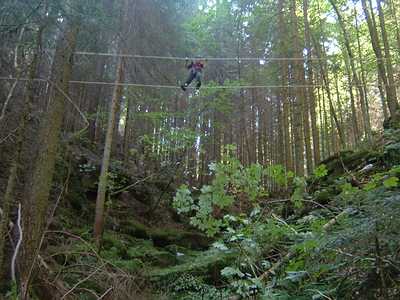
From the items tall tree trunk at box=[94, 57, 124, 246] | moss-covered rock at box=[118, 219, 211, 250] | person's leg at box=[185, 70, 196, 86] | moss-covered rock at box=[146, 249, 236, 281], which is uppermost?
person's leg at box=[185, 70, 196, 86]

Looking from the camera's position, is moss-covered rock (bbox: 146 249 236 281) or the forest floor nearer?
the forest floor

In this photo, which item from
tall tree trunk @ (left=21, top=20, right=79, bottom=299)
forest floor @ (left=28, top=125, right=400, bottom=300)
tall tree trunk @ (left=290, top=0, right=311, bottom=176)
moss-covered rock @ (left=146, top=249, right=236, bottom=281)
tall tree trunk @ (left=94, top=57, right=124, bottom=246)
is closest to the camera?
forest floor @ (left=28, top=125, right=400, bottom=300)

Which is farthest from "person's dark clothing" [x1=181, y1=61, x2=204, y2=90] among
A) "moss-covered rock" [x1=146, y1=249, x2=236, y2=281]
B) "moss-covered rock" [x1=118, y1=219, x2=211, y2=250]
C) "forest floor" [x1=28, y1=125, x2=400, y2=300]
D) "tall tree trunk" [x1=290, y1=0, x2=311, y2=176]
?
"moss-covered rock" [x1=118, y1=219, x2=211, y2=250]

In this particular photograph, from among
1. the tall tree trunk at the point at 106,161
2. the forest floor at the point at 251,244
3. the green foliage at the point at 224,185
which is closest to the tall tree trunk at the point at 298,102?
the forest floor at the point at 251,244

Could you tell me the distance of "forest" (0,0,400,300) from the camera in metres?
3.12

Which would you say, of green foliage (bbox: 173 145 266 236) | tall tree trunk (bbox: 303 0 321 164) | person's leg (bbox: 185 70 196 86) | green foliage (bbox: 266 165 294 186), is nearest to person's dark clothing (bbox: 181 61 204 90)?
person's leg (bbox: 185 70 196 86)

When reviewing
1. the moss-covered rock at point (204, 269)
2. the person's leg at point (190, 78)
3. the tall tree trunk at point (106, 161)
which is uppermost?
the person's leg at point (190, 78)

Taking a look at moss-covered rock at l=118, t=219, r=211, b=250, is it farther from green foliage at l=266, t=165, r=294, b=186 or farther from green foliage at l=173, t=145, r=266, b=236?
green foliage at l=266, t=165, r=294, b=186

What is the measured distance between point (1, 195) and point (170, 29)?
5926mm

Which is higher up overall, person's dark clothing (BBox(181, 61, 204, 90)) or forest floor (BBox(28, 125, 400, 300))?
person's dark clothing (BBox(181, 61, 204, 90))

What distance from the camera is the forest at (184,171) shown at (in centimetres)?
312

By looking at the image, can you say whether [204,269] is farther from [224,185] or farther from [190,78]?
[190,78]

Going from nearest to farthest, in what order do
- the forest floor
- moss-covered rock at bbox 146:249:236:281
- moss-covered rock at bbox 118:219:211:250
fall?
the forest floor
moss-covered rock at bbox 146:249:236:281
moss-covered rock at bbox 118:219:211:250

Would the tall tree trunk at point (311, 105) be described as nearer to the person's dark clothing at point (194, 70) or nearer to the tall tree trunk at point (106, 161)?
the person's dark clothing at point (194, 70)
